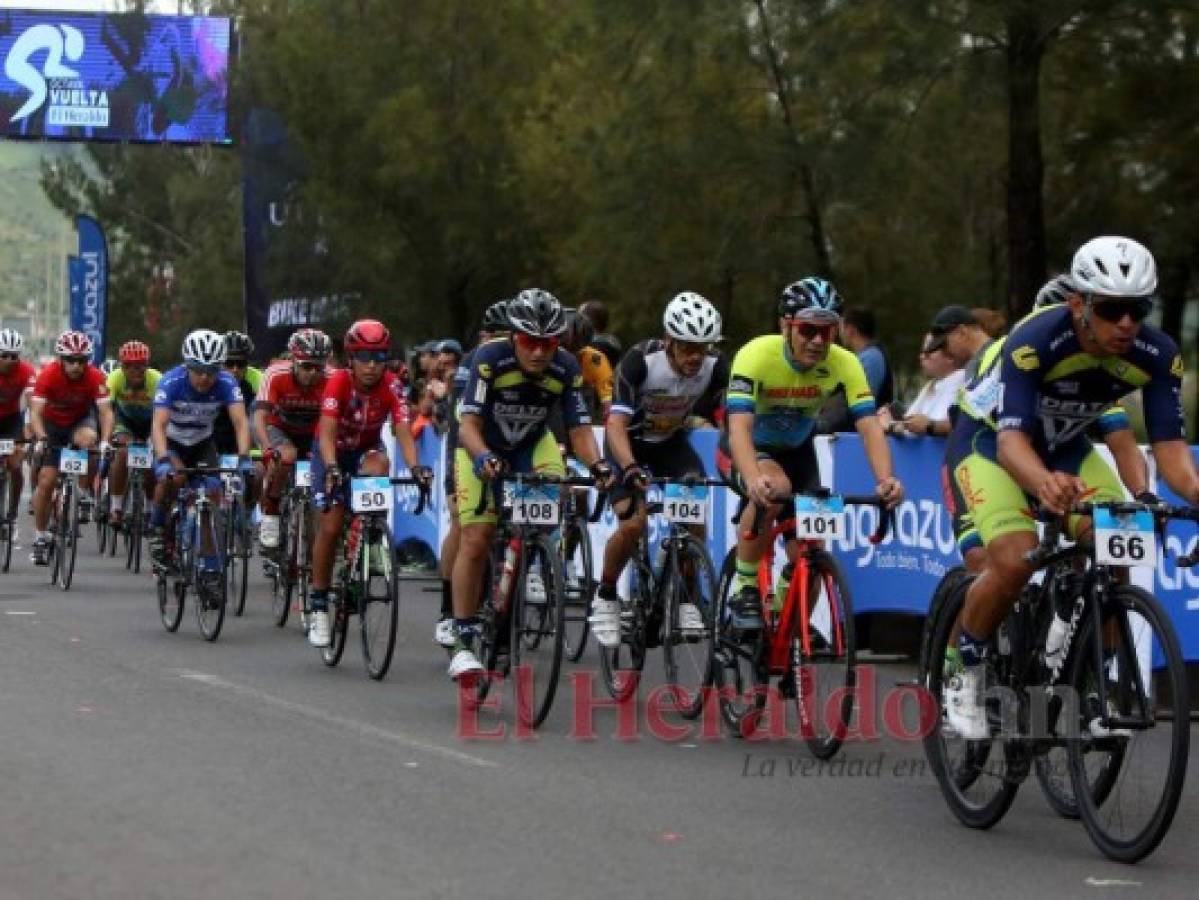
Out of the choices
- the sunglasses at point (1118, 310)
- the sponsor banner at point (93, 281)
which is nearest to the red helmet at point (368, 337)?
the sunglasses at point (1118, 310)

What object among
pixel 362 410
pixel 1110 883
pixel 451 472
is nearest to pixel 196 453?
pixel 362 410

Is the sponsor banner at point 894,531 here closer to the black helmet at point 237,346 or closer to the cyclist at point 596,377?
the cyclist at point 596,377

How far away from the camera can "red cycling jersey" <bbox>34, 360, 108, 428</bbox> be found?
68.9 feet

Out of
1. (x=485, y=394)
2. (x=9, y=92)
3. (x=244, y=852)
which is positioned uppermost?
(x=9, y=92)

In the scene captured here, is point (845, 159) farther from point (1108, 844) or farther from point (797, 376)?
point (1108, 844)

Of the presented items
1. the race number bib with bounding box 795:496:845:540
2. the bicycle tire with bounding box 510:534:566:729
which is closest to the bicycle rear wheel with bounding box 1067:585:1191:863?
the race number bib with bounding box 795:496:845:540

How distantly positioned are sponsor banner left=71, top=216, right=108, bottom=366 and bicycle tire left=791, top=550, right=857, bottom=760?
151ft

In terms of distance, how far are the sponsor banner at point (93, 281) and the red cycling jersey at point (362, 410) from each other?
1621 inches

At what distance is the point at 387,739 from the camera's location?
11117 mm

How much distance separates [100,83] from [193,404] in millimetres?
54434

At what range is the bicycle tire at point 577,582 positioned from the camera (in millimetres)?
13047

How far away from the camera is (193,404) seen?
17516 millimetres

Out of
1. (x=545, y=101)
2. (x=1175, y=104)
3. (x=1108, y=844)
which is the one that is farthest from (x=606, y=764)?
(x=545, y=101)

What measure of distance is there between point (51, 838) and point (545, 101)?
33554 mm
